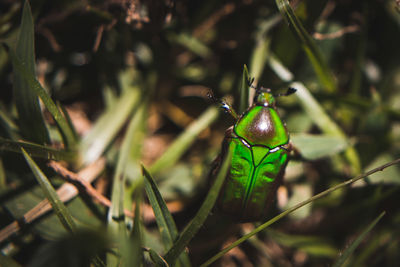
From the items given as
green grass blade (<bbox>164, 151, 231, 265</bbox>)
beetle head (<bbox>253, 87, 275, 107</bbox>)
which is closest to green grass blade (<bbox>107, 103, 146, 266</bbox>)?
green grass blade (<bbox>164, 151, 231, 265</bbox>)

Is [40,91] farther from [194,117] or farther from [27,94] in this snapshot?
[194,117]

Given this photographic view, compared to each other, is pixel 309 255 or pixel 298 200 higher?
pixel 298 200

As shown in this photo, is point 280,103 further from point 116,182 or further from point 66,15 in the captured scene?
point 66,15

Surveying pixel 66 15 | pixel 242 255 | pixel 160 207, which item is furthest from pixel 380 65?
pixel 66 15

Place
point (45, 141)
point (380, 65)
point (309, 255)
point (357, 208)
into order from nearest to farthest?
point (45, 141) → point (357, 208) → point (309, 255) → point (380, 65)

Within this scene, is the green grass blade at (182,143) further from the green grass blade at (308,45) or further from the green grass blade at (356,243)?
the green grass blade at (356,243)

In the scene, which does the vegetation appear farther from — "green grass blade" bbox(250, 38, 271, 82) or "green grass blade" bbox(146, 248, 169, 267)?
"green grass blade" bbox(146, 248, 169, 267)

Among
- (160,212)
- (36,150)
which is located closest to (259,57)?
(160,212)
